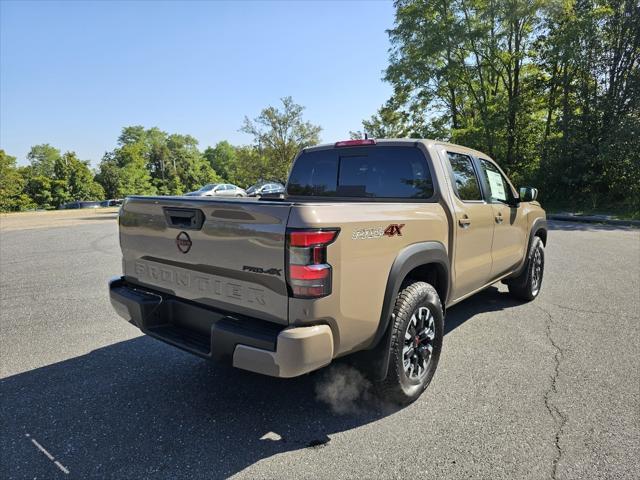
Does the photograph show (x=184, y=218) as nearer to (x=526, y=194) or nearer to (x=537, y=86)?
(x=526, y=194)

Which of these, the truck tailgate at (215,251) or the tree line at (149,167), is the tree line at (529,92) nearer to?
the tree line at (149,167)

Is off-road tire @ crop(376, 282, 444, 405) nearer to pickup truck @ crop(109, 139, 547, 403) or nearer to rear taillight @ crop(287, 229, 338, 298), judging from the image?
pickup truck @ crop(109, 139, 547, 403)

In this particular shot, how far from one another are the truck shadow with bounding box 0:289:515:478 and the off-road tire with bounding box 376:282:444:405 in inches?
6.9

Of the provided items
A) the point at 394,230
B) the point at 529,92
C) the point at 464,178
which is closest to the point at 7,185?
the point at 529,92

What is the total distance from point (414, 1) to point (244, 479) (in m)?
30.7

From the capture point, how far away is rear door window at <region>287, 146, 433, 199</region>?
338 centimetres

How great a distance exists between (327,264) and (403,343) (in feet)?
3.14

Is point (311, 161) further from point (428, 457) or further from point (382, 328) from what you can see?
point (428, 457)

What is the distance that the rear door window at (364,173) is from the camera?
3375 mm

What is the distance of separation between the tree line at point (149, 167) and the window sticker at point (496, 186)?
89.8ft

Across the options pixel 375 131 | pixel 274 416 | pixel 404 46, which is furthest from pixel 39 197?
pixel 274 416

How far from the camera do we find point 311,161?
4.02m

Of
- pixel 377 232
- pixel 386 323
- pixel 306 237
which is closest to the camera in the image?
pixel 306 237

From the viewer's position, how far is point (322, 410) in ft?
9.23
